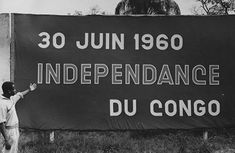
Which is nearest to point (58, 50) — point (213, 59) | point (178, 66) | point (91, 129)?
point (91, 129)

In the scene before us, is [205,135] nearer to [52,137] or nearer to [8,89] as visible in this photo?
[52,137]

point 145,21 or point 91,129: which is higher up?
point 145,21

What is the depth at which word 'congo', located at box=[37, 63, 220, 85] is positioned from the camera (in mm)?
7379

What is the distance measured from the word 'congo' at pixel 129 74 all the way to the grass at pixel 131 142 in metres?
0.94

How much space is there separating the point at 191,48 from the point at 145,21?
2.95 ft

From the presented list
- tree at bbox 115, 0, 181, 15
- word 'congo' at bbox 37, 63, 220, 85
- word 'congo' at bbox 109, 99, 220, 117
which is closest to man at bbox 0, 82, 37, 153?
word 'congo' at bbox 37, 63, 220, 85

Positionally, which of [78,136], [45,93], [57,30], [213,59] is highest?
[57,30]

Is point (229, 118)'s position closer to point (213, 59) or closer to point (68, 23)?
point (213, 59)

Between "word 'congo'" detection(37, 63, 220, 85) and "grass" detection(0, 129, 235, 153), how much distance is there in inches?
37.1

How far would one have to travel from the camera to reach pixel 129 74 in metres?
7.43

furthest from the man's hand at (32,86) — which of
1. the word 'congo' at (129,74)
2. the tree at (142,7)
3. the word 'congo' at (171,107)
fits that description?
the tree at (142,7)

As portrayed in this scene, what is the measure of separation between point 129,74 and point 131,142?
1129mm

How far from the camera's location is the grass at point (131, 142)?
279 inches

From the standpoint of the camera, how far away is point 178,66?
7465mm
